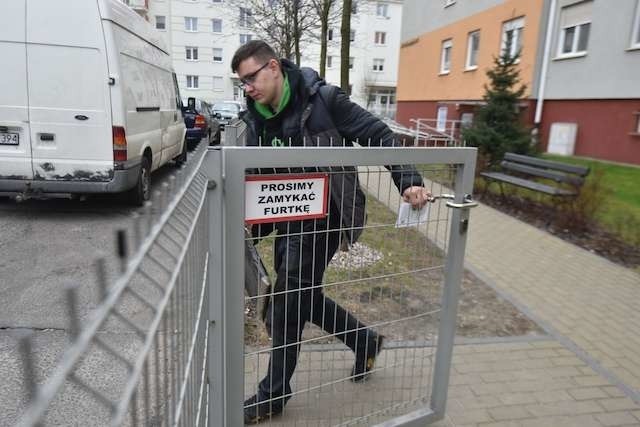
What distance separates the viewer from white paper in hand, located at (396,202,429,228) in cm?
239

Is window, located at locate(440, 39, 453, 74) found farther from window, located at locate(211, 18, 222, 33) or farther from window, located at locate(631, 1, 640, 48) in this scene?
window, located at locate(211, 18, 222, 33)

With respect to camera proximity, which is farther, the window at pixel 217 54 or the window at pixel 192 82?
the window at pixel 192 82

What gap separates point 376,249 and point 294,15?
10.6m

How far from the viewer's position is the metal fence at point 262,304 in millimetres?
862

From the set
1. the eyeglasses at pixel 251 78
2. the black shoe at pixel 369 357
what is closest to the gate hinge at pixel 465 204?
the black shoe at pixel 369 357

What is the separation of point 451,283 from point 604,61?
1512cm

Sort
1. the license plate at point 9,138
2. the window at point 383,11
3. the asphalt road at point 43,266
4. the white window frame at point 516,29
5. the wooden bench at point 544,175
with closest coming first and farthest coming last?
1. the asphalt road at point 43,266
2. the license plate at point 9,138
3. the wooden bench at point 544,175
4. the white window frame at point 516,29
5. the window at point 383,11

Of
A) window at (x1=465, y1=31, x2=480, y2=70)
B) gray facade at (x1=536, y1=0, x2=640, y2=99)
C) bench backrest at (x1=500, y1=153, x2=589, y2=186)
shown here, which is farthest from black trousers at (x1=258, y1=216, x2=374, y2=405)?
window at (x1=465, y1=31, x2=480, y2=70)

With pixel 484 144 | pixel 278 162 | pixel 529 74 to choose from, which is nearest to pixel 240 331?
pixel 278 162

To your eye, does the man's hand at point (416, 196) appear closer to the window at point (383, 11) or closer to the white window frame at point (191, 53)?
the white window frame at point (191, 53)

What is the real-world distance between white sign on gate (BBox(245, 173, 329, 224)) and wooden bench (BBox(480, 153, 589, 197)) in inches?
250

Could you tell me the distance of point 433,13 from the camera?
2595 centimetres

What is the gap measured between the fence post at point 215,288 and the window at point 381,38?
5201cm

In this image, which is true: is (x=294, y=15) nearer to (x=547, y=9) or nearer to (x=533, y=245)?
(x=533, y=245)
